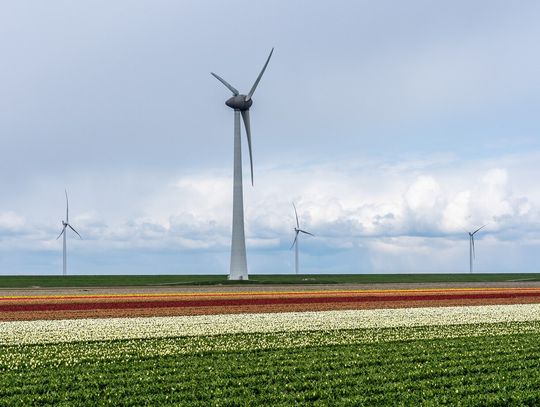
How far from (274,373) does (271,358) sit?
241 centimetres

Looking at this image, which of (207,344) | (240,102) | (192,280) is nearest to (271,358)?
(207,344)

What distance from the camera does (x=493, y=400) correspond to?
51.0 feet

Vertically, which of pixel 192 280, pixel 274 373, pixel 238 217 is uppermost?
pixel 238 217

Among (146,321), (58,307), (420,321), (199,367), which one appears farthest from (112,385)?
(58,307)

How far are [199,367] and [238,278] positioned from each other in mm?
63294

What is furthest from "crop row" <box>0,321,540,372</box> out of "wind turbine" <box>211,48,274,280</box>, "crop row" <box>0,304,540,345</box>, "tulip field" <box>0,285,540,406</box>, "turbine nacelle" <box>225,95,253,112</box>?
"turbine nacelle" <box>225,95,253,112</box>

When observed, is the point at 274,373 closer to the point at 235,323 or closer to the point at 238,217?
the point at 235,323

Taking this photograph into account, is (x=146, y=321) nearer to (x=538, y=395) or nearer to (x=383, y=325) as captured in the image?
(x=383, y=325)

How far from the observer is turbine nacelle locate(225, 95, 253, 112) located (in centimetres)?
8575

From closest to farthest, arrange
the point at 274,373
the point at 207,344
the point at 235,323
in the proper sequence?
1. the point at 274,373
2. the point at 207,344
3. the point at 235,323

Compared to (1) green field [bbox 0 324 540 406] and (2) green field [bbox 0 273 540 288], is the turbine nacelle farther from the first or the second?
(1) green field [bbox 0 324 540 406]

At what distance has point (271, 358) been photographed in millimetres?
21141

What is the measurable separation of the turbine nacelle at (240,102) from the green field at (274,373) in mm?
62625

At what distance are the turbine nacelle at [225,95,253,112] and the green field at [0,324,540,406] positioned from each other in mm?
62625
